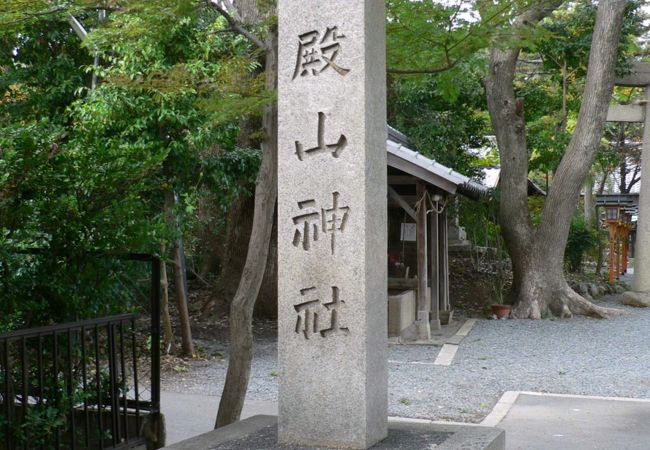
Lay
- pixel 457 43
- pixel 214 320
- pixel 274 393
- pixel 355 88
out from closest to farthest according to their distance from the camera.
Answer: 1. pixel 355 88
2. pixel 457 43
3. pixel 274 393
4. pixel 214 320

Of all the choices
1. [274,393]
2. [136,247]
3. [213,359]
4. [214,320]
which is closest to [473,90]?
[214,320]

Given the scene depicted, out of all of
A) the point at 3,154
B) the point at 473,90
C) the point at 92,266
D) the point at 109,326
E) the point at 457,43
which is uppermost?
the point at 473,90

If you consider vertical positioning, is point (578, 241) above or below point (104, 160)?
below

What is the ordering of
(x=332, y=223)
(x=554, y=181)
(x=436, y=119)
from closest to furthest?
(x=332, y=223), (x=554, y=181), (x=436, y=119)

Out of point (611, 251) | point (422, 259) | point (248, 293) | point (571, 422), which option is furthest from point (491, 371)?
point (611, 251)

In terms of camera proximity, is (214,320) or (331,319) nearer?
(331,319)

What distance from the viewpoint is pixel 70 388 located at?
5.67 meters

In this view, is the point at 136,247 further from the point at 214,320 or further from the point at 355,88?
the point at 214,320

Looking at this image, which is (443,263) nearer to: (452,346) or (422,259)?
(422,259)

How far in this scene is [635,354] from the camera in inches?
524

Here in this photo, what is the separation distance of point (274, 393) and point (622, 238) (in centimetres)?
2299

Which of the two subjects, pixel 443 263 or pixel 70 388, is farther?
pixel 443 263

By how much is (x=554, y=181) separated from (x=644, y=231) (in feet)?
12.2

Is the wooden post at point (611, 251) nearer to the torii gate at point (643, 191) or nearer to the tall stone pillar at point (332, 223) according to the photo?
the torii gate at point (643, 191)
